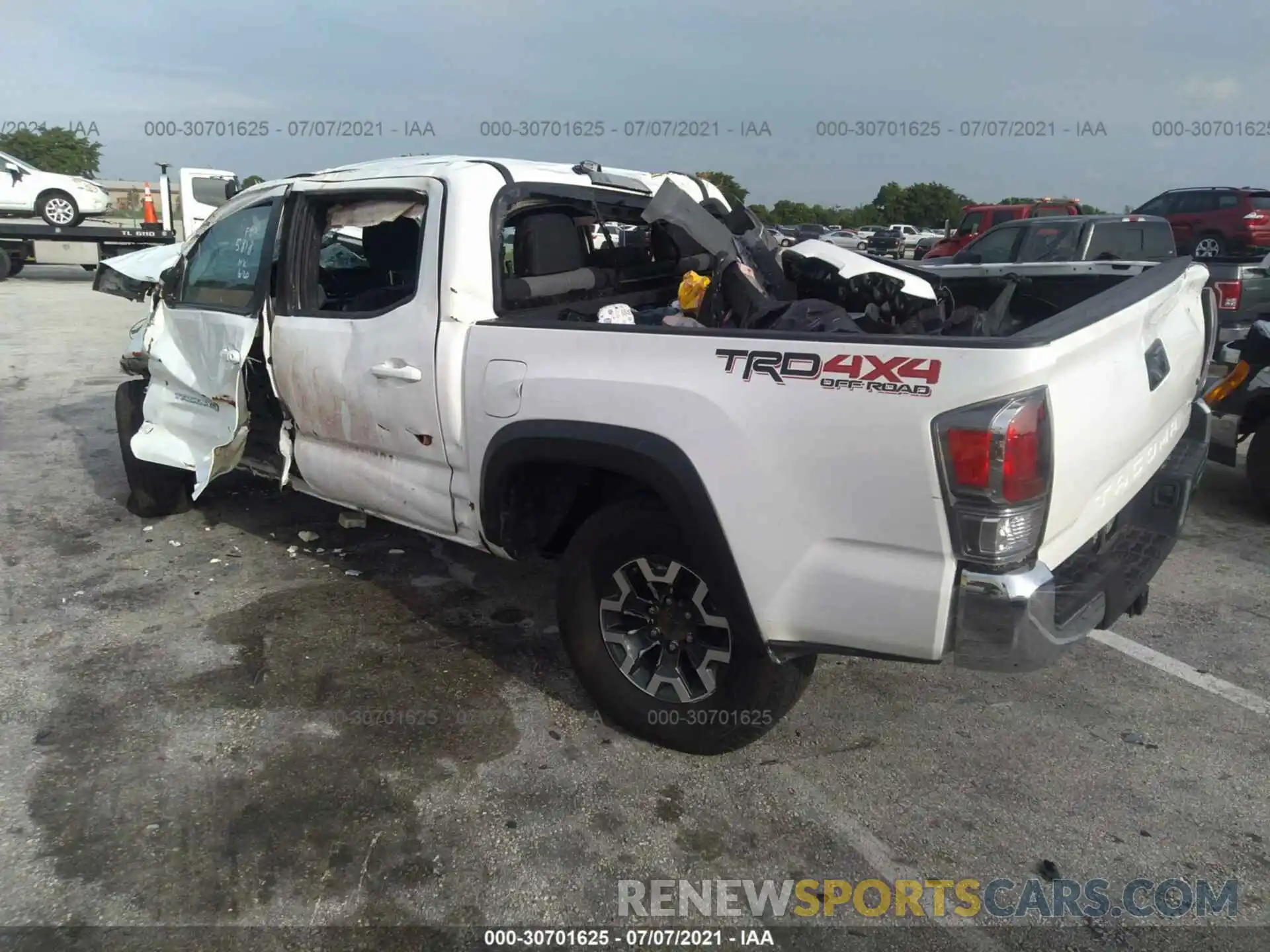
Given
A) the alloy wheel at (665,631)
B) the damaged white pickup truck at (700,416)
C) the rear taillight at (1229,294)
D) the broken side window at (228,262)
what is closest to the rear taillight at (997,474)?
the damaged white pickup truck at (700,416)

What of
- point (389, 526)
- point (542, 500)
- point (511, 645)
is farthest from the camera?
point (389, 526)

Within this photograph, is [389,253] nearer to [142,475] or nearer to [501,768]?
[142,475]

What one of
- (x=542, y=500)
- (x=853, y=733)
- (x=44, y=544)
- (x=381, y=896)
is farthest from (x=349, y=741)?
(x=44, y=544)

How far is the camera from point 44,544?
507cm

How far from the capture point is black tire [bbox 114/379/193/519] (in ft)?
17.4

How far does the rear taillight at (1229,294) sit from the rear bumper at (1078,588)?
460cm

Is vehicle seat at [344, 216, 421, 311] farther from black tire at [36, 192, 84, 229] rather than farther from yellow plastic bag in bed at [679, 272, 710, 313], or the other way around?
black tire at [36, 192, 84, 229]

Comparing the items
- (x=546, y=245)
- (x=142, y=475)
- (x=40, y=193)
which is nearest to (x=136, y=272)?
(x=142, y=475)

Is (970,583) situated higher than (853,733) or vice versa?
(970,583)

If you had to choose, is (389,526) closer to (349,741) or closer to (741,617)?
(349,741)

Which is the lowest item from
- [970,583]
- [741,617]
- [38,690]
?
[38,690]

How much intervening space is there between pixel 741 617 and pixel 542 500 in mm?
1025

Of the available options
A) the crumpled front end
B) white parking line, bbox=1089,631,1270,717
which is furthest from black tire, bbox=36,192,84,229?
white parking line, bbox=1089,631,1270,717

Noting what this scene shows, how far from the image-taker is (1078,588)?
2.70 m
